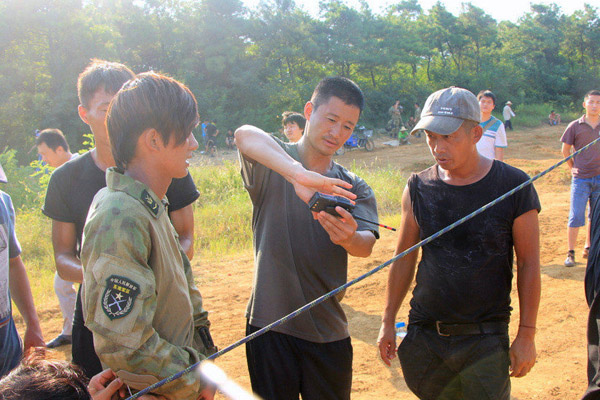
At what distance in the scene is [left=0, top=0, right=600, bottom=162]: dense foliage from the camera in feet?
78.1

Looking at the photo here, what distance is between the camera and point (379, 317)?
5.24 meters

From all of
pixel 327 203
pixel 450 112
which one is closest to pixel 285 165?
pixel 327 203

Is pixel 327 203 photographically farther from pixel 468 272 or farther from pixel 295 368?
pixel 295 368

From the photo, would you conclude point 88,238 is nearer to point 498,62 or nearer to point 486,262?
point 486,262

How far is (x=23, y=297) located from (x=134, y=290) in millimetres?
1546

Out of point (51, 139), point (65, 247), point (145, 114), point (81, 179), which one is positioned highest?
point (145, 114)

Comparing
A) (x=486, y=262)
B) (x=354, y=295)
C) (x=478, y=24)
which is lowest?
(x=354, y=295)

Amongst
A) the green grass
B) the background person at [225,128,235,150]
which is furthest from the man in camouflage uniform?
the background person at [225,128,235,150]

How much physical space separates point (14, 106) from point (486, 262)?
25.8 meters

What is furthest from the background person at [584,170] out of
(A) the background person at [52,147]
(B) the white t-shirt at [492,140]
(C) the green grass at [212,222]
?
(A) the background person at [52,147]

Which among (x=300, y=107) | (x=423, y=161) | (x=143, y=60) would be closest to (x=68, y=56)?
(x=143, y=60)

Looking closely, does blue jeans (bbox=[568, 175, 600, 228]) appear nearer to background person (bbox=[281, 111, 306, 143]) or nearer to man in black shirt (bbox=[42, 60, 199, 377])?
background person (bbox=[281, 111, 306, 143])

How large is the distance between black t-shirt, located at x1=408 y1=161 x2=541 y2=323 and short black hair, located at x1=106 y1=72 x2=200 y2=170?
1402mm

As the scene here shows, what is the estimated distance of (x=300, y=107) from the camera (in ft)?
92.3
